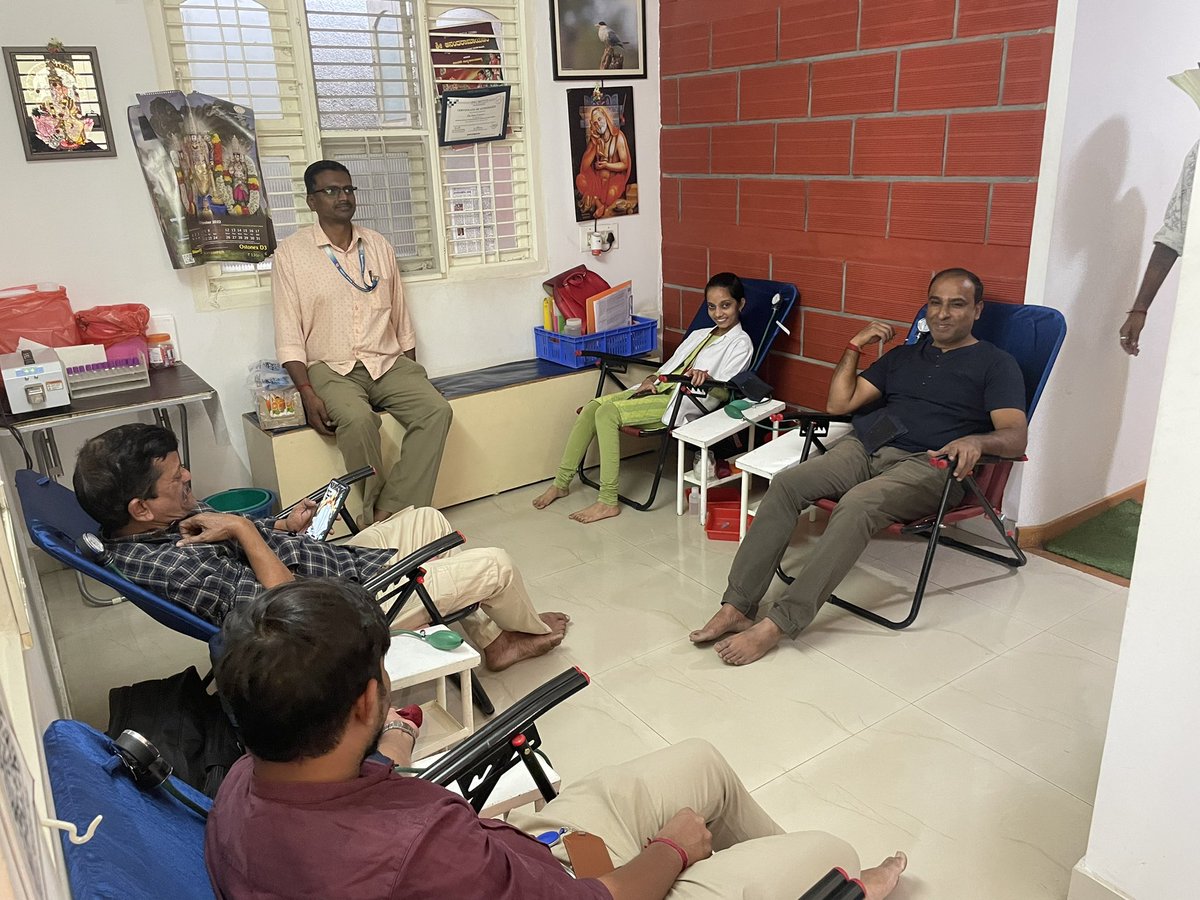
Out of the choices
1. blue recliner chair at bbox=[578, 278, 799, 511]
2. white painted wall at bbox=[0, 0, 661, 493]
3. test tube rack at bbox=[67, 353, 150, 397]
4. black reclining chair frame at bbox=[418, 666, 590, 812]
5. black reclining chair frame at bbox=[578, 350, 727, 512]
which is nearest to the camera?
black reclining chair frame at bbox=[418, 666, 590, 812]

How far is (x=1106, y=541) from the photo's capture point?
3.58 meters

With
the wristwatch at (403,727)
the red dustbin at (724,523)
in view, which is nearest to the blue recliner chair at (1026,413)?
the red dustbin at (724,523)

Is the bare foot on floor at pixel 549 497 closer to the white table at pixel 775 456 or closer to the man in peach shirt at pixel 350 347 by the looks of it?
the man in peach shirt at pixel 350 347

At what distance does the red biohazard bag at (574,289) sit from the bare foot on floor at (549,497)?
878mm

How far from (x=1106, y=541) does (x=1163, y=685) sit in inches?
84.5

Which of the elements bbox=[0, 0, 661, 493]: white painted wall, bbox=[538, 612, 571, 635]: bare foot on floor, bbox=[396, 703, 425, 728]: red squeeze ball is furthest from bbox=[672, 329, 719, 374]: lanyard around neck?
bbox=[396, 703, 425, 728]: red squeeze ball

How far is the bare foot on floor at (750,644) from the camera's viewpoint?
2867mm

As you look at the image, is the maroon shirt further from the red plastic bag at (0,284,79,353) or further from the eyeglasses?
the eyeglasses

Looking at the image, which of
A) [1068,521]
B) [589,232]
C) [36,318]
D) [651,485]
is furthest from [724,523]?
[36,318]

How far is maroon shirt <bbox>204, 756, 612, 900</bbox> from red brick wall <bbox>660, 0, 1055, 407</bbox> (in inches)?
115

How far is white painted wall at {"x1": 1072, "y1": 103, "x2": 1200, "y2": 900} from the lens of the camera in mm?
1555

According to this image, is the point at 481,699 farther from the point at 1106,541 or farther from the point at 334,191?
the point at 1106,541

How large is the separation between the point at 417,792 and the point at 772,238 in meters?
3.51

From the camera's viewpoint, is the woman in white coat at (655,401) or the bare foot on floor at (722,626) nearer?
the bare foot on floor at (722,626)
